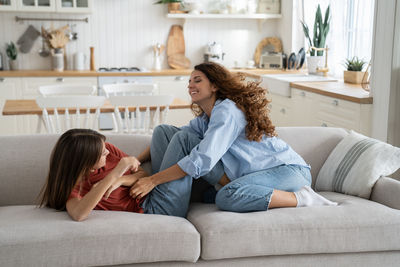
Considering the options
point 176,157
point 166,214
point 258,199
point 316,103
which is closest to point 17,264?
point 166,214

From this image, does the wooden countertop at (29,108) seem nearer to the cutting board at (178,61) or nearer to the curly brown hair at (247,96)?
the curly brown hair at (247,96)

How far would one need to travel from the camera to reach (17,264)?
178 cm

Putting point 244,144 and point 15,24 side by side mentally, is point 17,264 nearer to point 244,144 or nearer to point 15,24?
point 244,144

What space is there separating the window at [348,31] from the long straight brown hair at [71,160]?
2.98 m

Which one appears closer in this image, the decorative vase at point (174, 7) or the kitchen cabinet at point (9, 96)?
the kitchen cabinet at point (9, 96)

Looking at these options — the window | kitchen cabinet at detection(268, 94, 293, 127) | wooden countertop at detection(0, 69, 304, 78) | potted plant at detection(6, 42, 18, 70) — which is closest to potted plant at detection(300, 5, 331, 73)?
the window

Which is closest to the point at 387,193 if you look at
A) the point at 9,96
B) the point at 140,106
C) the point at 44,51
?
the point at 140,106

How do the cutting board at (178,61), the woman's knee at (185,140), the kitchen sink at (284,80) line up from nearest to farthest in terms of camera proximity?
the woman's knee at (185,140) < the kitchen sink at (284,80) < the cutting board at (178,61)

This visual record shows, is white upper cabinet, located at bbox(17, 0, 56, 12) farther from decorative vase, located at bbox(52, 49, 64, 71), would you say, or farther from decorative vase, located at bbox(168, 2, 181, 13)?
decorative vase, located at bbox(168, 2, 181, 13)

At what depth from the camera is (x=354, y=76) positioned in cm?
424

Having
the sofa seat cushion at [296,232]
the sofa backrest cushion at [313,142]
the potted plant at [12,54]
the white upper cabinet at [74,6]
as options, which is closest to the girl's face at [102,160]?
the sofa seat cushion at [296,232]

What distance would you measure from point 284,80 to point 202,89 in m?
2.38

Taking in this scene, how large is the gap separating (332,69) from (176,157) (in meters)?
3.37

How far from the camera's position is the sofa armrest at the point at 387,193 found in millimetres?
2234
